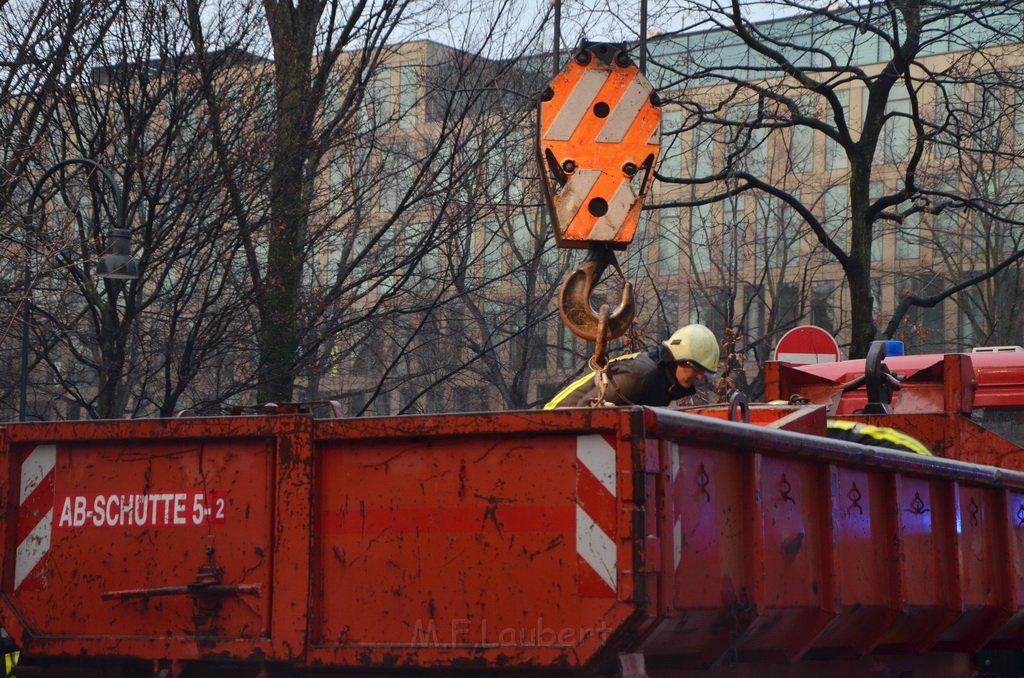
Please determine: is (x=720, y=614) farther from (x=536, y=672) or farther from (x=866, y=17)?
(x=866, y=17)

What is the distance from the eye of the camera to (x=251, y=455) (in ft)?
17.7

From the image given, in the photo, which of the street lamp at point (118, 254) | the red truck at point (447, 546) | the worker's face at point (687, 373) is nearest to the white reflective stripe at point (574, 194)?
the red truck at point (447, 546)

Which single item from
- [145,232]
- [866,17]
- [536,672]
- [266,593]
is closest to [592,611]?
[536,672]

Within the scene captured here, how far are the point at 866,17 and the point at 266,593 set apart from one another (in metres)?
13.9

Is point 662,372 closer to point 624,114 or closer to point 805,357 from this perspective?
point 624,114

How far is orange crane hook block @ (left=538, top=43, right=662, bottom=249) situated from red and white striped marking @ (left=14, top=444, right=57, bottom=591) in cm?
230

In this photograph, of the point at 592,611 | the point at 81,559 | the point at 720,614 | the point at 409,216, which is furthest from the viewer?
the point at 409,216

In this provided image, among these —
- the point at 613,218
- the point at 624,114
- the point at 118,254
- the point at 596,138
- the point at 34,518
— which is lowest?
the point at 34,518

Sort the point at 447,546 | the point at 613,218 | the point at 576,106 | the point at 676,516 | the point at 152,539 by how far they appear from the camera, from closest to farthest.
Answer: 1. the point at 676,516
2. the point at 447,546
3. the point at 152,539
4. the point at 613,218
5. the point at 576,106

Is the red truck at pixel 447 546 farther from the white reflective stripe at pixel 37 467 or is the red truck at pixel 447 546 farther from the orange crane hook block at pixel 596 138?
the orange crane hook block at pixel 596 138

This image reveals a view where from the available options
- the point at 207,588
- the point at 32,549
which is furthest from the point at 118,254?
the point at 207,588

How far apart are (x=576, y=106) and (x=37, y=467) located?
2724 millimetres

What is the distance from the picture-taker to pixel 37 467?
19.1 feet

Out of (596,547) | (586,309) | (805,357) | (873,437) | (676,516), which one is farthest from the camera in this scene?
(805,357)
